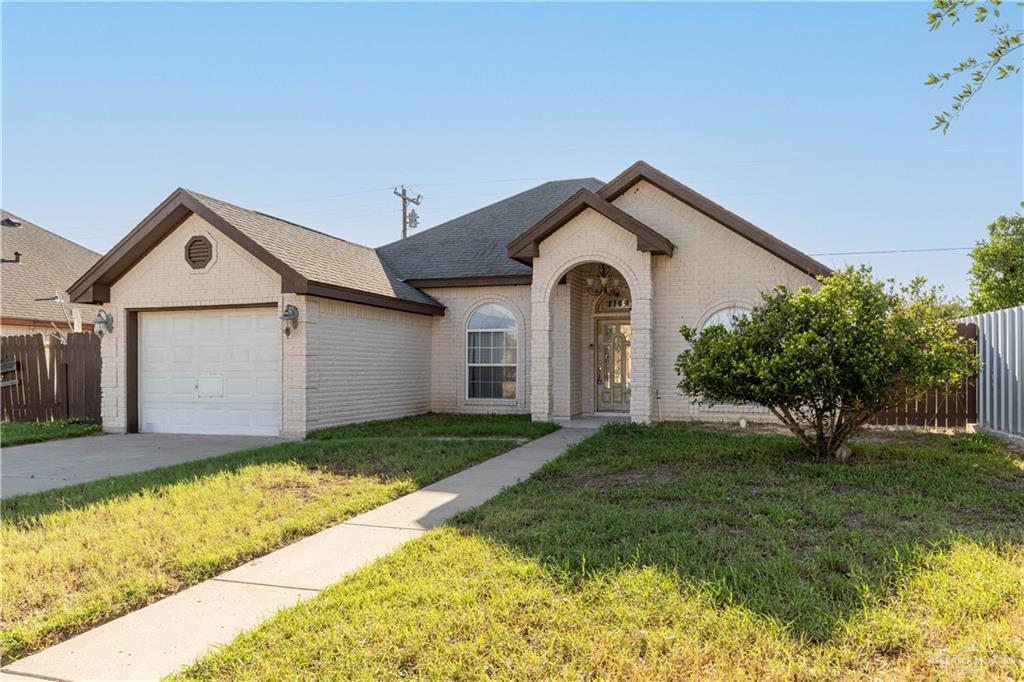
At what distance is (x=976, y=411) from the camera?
484 inches

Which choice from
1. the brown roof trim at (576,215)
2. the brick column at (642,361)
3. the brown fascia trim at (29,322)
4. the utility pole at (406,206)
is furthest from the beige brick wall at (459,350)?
the utility pole at (406,206)

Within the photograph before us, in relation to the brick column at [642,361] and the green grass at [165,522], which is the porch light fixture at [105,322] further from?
the brick column at [642,361]

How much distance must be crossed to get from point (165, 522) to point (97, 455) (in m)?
5.92

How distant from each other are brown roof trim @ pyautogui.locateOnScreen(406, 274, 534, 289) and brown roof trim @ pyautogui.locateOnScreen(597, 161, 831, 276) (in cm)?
279

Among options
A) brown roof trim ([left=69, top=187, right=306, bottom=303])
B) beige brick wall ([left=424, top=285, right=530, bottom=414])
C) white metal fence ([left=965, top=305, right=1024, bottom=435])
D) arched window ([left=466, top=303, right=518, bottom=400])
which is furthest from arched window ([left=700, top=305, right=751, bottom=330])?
brown roof trim ([left=69, top=187, right=306, bottom=303])

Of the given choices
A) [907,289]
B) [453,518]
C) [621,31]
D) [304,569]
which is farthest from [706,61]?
[304,569]

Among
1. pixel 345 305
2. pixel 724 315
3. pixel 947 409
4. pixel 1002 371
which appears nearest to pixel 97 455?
pixel 345 305

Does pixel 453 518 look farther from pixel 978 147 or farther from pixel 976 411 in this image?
pixel 978 147

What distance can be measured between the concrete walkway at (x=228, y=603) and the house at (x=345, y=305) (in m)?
6.72

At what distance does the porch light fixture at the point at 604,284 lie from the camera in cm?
1641

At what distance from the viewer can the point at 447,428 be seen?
13.0 metres

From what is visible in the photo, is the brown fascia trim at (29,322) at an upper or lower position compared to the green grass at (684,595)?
upper

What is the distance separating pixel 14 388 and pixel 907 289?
19257 millimetres

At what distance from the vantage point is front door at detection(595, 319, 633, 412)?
16.6 m
